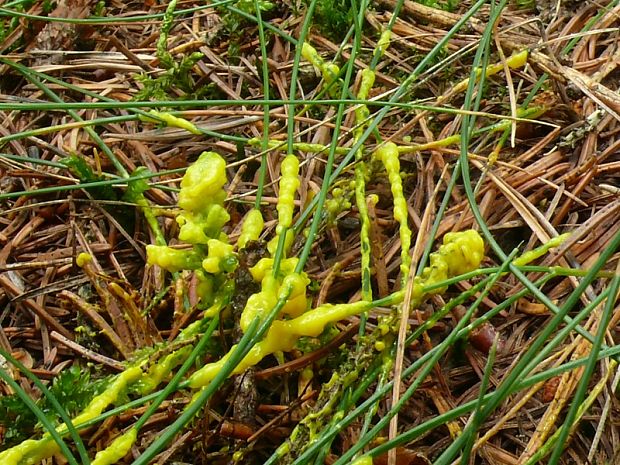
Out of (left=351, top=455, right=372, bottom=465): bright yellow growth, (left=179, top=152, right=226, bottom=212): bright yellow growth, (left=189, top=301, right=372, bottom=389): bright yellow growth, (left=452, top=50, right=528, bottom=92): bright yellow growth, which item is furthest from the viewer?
(left=452, top=50, right=528, bottom=92): bright yellow growth

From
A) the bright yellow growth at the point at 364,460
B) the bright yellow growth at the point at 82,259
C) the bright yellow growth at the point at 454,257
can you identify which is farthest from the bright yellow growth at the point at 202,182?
the bright yellow growth at the point at 364,460

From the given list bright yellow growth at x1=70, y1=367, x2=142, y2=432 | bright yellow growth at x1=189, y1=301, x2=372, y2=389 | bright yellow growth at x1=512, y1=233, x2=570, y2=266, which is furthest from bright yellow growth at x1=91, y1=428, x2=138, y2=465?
bright yellow growth at x1=512, y1=233, x2=570, y2=266

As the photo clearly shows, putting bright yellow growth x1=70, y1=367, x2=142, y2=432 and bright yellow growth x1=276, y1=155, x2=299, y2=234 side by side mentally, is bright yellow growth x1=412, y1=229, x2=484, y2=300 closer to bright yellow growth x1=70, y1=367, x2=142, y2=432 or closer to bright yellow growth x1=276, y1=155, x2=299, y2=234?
bright yellow growth x1=276, y1=155, x2=299, y2=234

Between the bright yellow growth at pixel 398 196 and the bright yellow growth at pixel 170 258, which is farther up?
the bright yellow growth at pixel 398 196

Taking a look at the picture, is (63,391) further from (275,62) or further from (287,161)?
(275,62)

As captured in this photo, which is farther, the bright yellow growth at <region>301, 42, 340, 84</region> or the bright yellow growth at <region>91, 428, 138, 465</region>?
the bright yellow growth at <region>301, 42, 340, 84</region>

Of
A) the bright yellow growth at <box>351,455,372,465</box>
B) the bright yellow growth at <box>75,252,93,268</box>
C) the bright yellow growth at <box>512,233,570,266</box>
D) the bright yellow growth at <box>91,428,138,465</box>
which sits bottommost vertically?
the bright yellow growth at <box>91,428,138,465</box>

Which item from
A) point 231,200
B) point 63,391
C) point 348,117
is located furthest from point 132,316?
point 348,117

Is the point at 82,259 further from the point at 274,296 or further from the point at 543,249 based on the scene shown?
the point at 543,249

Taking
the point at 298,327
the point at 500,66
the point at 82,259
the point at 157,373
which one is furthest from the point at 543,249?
the point at 82,259

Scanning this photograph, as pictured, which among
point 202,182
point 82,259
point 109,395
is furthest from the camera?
point 82,259

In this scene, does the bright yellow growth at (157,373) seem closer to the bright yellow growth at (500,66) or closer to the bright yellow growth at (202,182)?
the bright yellow growth at (202,182)
